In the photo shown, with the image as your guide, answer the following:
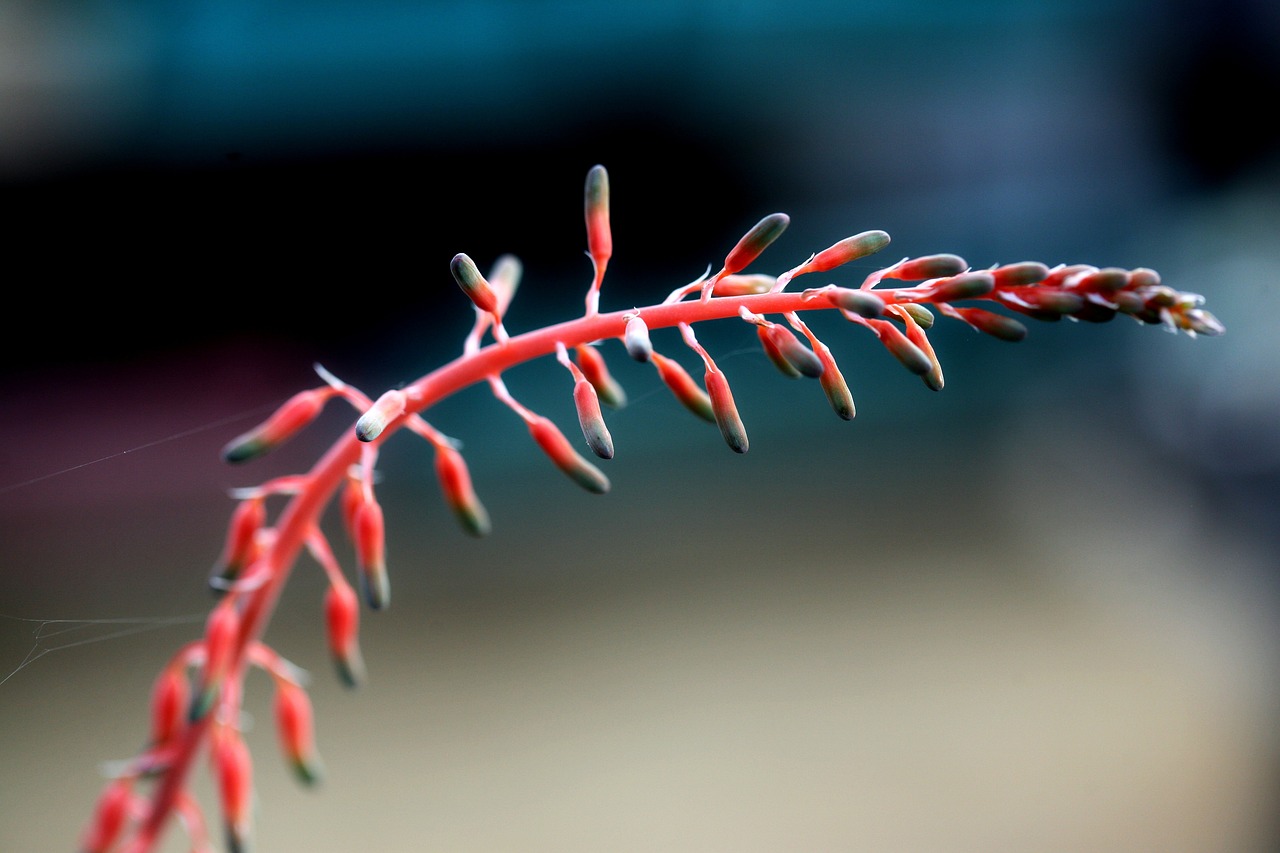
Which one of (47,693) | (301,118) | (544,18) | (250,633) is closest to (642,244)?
(544,18)

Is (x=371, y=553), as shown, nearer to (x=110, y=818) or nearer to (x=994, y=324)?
(x=110, y=818)

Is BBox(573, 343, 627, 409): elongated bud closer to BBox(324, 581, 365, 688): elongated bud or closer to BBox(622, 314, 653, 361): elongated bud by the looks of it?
BBox(622, 314, 653, 361): elongated bud

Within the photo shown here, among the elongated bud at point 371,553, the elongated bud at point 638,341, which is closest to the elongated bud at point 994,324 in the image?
the elongated bud at point 638,341

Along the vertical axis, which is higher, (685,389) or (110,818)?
(685,389)

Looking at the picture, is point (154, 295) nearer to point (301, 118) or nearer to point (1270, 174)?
point (301, 118)

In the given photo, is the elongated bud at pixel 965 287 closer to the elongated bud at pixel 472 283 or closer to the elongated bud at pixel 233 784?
the elongated bud at pixel 472 283

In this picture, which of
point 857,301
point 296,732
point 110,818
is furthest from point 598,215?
point 110,818
